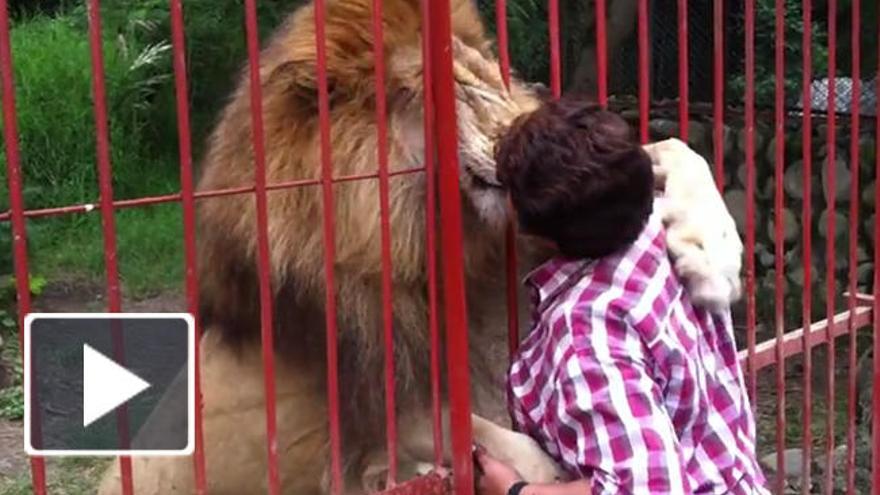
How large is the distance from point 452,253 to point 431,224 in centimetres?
6

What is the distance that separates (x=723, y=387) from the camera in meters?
2.23

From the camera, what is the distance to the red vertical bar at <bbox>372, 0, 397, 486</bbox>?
90.5 inches

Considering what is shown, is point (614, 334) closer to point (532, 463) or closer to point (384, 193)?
point (532, 463)

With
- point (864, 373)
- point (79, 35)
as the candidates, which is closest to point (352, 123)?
point (864, 373)

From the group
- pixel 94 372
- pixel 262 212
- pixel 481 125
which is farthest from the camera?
pixel 481 125

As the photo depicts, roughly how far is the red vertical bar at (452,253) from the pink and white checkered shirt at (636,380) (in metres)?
0.15

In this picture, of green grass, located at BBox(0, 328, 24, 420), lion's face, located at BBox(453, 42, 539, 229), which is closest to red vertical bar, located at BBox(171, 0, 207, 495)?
lion's face, located at BBox(453, 42, 539, 229)

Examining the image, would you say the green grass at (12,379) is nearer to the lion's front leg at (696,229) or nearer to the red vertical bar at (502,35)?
the red vertical bar at (502,35)

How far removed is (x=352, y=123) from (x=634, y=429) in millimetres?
792

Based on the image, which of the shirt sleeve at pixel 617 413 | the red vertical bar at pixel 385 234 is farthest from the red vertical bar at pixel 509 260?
the shirt sleeve at pixel 617 413

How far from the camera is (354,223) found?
2.51m

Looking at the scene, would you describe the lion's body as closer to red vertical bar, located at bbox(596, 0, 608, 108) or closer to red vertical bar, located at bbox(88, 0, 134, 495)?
red vertical bar, located at bbox(596, 0, 608, 108)

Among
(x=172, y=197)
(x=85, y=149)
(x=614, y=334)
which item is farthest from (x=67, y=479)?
(x=85, y=149)

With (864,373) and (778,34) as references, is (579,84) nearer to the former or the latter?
(864,373)
